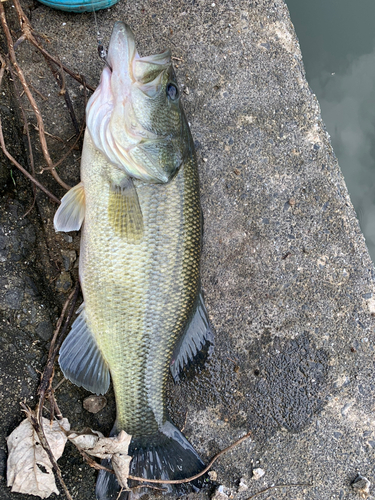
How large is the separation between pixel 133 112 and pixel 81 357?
145cm

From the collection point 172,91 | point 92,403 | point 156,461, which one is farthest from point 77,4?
point 156,461

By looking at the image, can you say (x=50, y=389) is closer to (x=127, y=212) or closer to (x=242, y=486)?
(x=127, y=212)

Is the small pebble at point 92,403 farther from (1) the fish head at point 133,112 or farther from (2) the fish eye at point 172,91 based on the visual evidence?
(2) the fish eye at point 172,91

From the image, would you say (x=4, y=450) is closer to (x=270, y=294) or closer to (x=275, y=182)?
(x=270, y=294)

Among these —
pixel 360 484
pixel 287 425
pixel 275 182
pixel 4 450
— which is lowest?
pixel 360 484

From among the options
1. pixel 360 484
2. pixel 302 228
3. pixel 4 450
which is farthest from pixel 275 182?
pixel 4 450

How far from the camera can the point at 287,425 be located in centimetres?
251

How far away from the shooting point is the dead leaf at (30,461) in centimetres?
205

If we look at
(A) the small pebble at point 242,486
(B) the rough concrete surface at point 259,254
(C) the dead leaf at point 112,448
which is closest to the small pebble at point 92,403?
(B) the rough concrete surface at point 259,254

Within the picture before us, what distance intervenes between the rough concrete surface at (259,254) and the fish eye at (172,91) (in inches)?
19.8

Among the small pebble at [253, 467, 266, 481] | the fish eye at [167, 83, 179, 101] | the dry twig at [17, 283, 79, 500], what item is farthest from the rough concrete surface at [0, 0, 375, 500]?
the fish eye at [167, 83, 179, 101]

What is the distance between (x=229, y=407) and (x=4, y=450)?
55.3 inches

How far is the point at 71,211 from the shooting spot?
6.88ft

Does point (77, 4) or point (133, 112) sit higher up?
point (77, 4)
